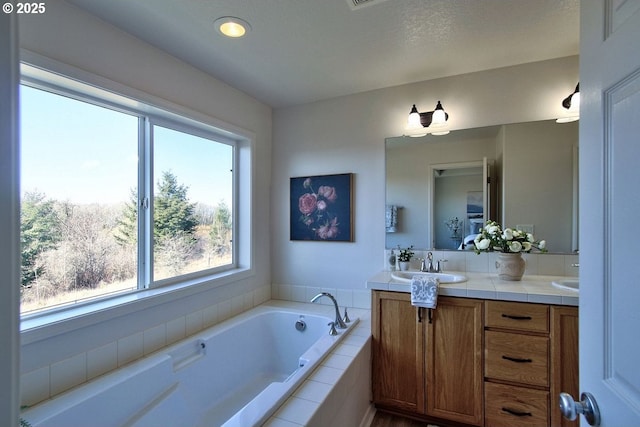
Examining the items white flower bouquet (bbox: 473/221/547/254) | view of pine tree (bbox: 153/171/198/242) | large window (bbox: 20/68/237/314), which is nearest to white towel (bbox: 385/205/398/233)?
white flower bouquet (bbox: 473/221/547/254)

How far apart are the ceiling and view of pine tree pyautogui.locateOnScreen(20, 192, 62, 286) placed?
1.02 m

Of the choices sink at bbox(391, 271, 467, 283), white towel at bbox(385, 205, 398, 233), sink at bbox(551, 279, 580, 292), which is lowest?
sink at bbox(391, 271, 467, 283)

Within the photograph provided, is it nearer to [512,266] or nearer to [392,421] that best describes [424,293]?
[512,266]

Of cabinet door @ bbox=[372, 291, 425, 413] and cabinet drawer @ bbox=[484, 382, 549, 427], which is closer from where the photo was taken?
cabinet drawer @ bbox=[484, 382, 549, 427]

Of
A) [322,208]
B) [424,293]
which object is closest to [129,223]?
[322,208]

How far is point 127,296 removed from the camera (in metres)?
1.87

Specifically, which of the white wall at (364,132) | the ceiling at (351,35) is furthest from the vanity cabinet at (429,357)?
the ceiling at (351,35)

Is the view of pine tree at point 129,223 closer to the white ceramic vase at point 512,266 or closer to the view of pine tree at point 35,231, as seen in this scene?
the view of pine tree at point 35,231

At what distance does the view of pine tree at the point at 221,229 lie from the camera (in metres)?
2.61

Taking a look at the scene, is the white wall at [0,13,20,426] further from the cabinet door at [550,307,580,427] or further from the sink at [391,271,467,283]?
the cabinet door at [550,307,580,427]

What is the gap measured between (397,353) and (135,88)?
236 centimetres

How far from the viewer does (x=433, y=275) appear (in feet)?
7.57

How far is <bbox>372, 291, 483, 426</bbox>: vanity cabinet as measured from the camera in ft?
6.21

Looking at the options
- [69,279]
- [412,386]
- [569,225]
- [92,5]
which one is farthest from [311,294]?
[92,5]
